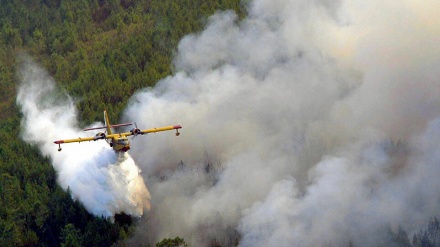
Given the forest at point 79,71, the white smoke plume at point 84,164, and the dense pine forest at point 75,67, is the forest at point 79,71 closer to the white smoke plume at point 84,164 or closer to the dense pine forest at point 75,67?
the dense pine forest at point 75,67

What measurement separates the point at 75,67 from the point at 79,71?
89.2 inches

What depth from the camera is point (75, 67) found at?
142 meters

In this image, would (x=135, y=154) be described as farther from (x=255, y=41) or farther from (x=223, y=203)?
(x=255, y=41)

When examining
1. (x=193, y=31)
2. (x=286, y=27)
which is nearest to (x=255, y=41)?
(x=286, y=27)

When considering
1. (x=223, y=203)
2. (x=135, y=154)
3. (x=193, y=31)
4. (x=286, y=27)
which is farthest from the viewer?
(x=193, y=31)

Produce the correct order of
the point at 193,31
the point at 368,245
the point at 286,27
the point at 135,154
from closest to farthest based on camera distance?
the point at 368,245
the point at 135,154
the point at 286,27
the point at 193,31

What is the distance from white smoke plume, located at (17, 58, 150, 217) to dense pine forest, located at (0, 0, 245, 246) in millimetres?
1584

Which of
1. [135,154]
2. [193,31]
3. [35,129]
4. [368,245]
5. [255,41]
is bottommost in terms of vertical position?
[368,245]

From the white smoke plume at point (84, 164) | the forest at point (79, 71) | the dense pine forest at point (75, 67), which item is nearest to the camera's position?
the white smoke plume at point (84, 164)

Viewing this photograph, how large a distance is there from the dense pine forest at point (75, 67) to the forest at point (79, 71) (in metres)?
0.13

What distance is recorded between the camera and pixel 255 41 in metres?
113

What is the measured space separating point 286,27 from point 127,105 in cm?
2405

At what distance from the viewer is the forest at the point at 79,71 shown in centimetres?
9250

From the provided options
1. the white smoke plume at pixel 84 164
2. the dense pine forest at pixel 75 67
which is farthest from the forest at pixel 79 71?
the white smoke plume at pixel 84 164
